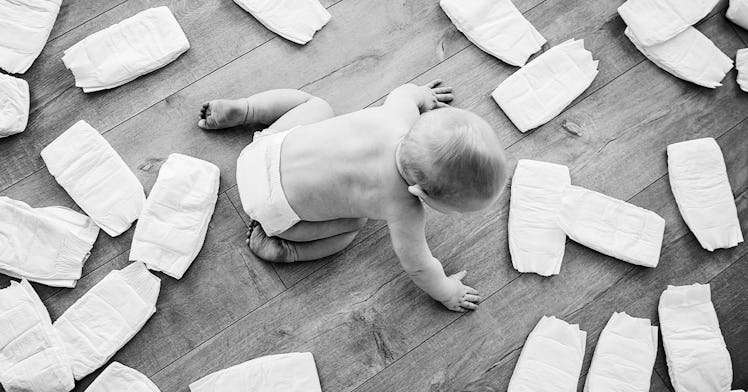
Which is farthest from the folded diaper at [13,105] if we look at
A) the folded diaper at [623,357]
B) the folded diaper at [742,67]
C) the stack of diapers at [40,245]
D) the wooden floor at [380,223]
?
the folded diaper at [742,67]

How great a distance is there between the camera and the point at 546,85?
1188 mm

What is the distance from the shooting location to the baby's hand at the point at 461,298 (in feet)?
3.54

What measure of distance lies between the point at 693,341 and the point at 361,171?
64cm

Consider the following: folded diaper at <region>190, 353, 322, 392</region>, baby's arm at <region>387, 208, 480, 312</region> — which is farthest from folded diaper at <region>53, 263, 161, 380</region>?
baby's arm at <region>387, 208, 480, 312</region>

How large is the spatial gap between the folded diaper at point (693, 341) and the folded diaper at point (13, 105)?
1125 millimetres

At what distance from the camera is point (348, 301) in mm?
1098

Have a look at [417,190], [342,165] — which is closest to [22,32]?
[342,165]

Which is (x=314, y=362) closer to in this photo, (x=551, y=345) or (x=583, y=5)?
(x=551, y=345)

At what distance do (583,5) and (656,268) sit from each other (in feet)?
1.66

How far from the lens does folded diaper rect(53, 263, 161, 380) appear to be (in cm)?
103

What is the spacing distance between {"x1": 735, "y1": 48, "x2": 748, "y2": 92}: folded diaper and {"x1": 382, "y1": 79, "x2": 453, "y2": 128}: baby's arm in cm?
55

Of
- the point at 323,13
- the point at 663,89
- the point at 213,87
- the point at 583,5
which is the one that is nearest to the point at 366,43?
the point at 323,13

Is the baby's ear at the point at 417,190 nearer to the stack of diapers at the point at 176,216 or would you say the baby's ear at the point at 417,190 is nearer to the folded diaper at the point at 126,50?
the stack of diapers at the point at 176,216

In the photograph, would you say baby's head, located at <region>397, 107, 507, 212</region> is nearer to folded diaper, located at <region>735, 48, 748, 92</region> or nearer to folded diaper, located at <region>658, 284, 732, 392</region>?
folded diaper, located at <region>658, 284, 732, 392</region>
